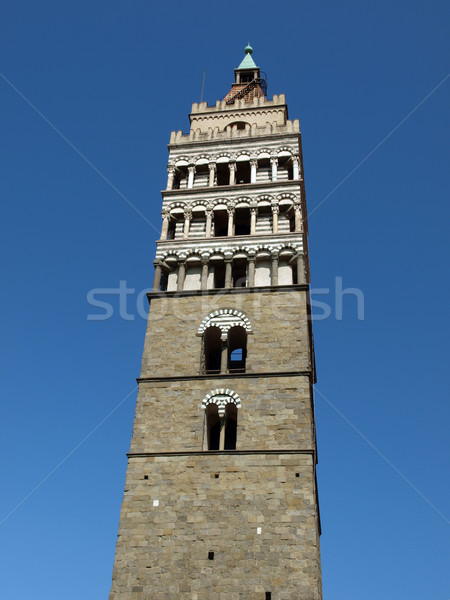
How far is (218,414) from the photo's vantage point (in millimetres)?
21984

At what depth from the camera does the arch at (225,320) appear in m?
23.8

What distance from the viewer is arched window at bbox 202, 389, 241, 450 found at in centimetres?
2155

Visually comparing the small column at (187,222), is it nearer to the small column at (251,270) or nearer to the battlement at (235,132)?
the small column at (251,270)

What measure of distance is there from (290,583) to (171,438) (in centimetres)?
556

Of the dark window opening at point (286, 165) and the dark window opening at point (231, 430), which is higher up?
the dark window opening at point (286, 165)

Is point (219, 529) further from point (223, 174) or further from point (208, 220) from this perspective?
point (223, 174)

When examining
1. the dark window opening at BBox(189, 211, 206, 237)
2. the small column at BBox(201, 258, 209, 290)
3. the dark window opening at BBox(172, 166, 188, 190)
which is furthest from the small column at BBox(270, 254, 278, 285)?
the dark window opening at BBox(172, 166, 188, 190)

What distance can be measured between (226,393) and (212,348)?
348 cm

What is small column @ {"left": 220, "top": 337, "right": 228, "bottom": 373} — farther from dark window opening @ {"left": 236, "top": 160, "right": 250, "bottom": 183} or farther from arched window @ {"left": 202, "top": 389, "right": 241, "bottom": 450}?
dark window opening @ {"left": 236, "top": 160, "right": 250, "bottom": 183}

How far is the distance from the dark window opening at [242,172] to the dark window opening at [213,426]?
1160 centimetres

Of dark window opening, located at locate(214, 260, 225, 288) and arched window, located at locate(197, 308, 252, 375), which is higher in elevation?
dark window opening, located at locate(214, 260, 225, 288)

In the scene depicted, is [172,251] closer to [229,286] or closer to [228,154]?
[229,286]

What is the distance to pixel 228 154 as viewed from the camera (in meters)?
29.9

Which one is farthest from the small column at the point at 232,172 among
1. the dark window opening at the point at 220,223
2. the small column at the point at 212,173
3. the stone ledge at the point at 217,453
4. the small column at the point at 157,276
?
the stone ledge at the point at 217,453
